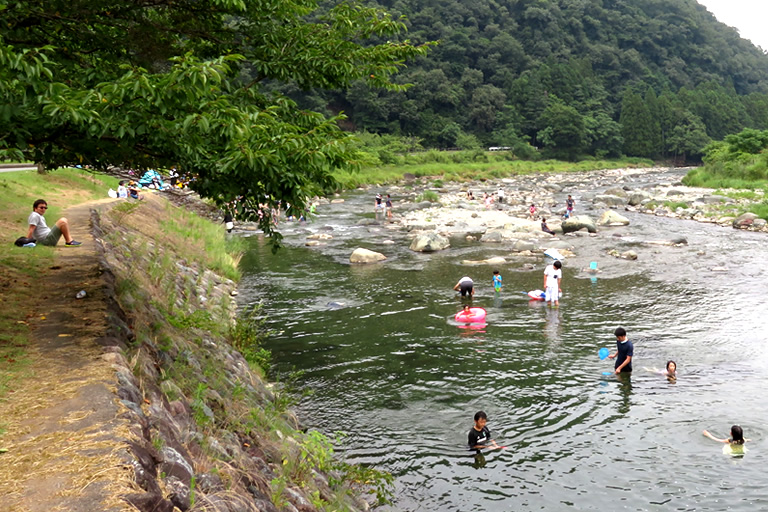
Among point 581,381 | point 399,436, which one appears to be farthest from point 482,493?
point 581,381

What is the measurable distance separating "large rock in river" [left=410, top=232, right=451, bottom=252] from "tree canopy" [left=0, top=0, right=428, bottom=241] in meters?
18.5

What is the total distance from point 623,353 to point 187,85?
10814mm

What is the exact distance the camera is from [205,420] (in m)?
7.75

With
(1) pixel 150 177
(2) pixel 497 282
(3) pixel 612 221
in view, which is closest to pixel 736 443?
(2) pixel 497 282

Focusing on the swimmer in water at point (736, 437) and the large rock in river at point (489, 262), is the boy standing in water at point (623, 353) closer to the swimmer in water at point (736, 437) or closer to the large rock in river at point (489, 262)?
the swimmer in water at point (736, 437)

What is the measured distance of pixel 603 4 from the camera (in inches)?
6486

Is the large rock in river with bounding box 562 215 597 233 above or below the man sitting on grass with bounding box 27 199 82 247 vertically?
below

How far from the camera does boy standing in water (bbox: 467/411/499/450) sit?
34.8 ft

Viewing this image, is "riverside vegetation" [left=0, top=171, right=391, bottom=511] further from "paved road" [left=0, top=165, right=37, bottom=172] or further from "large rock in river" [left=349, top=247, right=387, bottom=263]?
"paved road" [left=0, top=165, right=37, bottom=172]

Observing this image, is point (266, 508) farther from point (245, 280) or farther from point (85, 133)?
point (245, 280)

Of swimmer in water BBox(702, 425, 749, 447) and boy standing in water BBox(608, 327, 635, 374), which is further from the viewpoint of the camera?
boy standing in water BBox(608, 327, 635, 374)

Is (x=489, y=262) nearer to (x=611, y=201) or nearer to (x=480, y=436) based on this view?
(x=480, y=436)

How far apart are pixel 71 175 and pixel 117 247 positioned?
19059 millimetres

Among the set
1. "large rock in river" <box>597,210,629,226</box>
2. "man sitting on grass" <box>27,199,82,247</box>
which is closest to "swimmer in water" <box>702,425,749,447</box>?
"man sitting on grass" <box>27,199,82,247</box>
